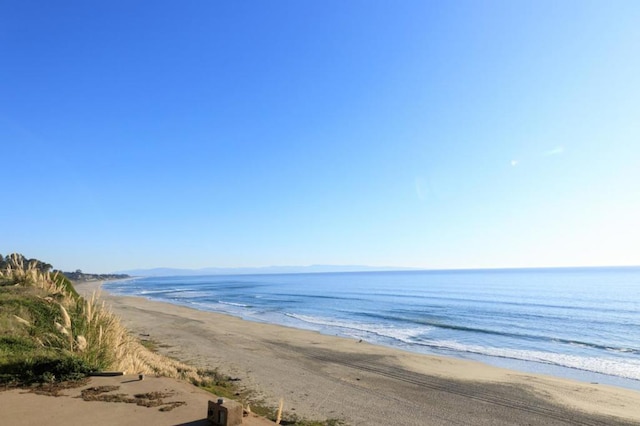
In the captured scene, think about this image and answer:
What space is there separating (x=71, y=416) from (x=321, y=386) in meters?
8.14

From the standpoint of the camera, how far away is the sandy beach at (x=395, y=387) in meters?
9.95

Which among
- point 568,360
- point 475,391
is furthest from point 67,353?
point 568,360

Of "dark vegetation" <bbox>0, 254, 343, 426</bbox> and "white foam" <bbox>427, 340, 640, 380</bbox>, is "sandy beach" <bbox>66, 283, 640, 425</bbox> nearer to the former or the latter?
"dark vegetation" <bbox>0, 254, 343, 426</bbox>

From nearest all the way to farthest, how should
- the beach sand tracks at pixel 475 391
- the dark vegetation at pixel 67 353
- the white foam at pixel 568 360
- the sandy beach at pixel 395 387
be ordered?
1. the dark vegetation at pixel 67 353
2. the sandy beach at pixel 395 387
3. the beach sand tracks at pixel 475 391
4. the white foam at pixel 568 360

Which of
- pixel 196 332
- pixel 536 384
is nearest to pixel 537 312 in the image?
pixel 536 384

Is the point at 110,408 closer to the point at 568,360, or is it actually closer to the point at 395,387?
the point at 395,387

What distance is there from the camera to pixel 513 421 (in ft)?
32.2

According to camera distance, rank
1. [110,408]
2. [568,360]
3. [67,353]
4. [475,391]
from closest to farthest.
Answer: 1. [110,408]
2. [67,353]
3. [475,391]
4. [568,360]

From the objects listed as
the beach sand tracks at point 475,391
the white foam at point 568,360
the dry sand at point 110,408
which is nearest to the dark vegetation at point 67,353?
the dry sand at point 110,408

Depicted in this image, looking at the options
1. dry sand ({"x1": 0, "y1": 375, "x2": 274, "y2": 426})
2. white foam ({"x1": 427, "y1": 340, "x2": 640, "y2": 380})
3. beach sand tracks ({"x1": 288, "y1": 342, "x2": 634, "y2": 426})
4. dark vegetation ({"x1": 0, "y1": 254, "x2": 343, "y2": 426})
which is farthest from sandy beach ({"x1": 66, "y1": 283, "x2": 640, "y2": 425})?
dry sand ({"x1": 0, "y1": 375, "x2": 274, "y2": 426})

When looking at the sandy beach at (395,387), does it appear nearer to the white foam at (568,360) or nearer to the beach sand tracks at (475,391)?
the beach sand tracks at (475,391)

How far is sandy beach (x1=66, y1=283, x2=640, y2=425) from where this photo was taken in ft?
32.6

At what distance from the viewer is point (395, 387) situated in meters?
12.5

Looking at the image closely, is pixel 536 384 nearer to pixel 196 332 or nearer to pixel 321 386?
pixel 321 386
